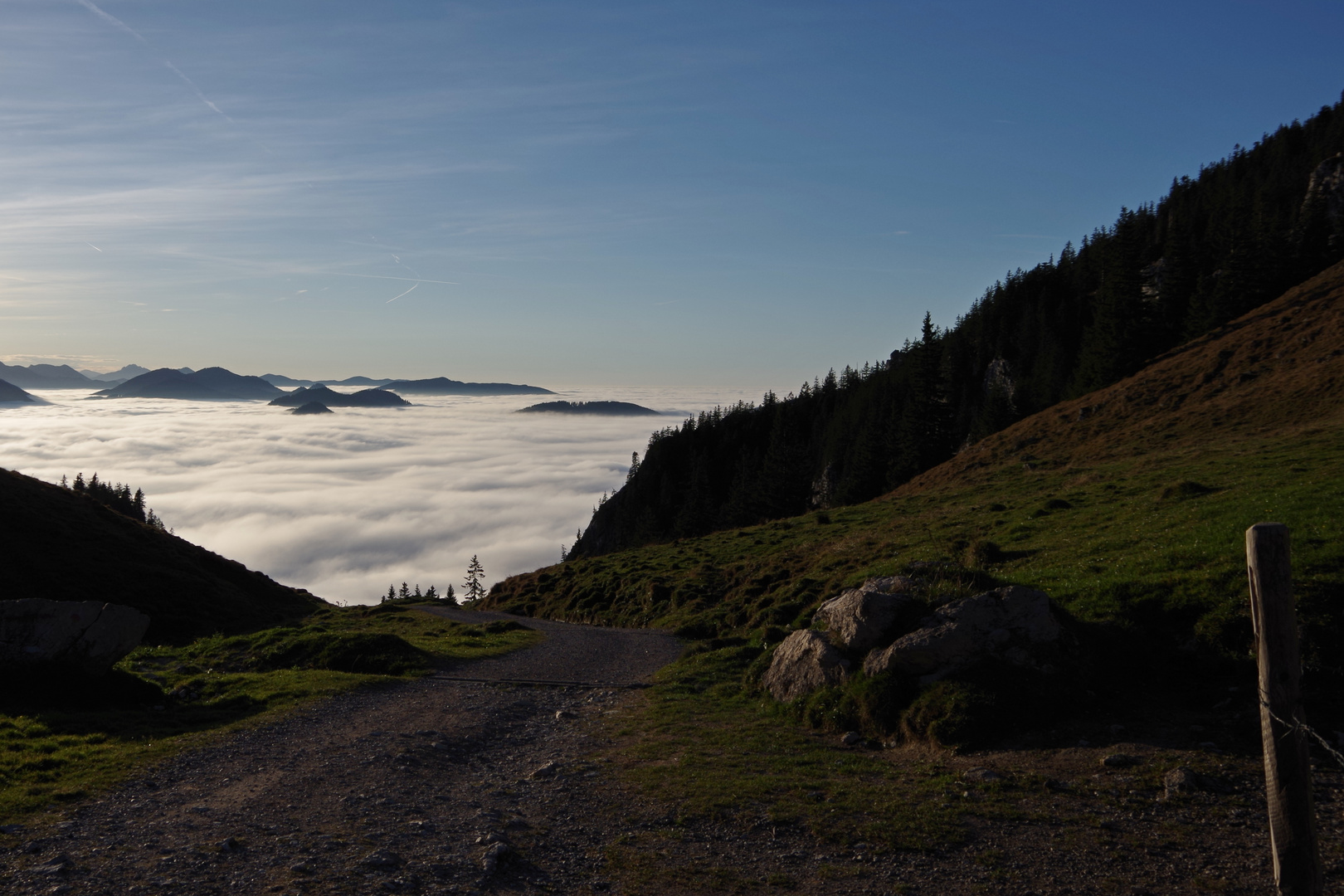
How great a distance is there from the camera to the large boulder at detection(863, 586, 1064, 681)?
13117 mm

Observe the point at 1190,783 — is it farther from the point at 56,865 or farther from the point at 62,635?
the point at 62,635

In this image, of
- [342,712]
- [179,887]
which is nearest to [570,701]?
[342,712]

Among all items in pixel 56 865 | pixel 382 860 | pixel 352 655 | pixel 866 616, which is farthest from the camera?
pixel 352 655

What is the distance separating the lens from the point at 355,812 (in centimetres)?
1027

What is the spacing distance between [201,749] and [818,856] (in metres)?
11.4

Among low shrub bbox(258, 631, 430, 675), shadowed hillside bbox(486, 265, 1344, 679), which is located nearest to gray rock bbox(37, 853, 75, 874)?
low shrub bbox(258, 631, 430, 675)

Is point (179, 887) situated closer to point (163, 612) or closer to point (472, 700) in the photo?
point (472, 700)

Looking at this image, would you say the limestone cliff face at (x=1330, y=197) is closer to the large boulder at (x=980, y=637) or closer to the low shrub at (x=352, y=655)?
the large boulder at (x=980, y=637)

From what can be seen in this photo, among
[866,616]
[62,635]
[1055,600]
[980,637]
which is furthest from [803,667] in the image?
[62,635]

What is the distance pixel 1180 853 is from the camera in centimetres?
819

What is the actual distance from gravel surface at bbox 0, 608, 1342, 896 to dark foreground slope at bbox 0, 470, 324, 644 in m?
29.3

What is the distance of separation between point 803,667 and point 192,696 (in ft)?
48.9

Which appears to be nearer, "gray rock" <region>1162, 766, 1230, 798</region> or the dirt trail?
the dirt trail

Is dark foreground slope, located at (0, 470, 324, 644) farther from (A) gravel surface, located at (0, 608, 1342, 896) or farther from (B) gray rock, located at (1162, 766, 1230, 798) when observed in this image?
(B) gray rock, located at (1162, 766, 1230, 798)
